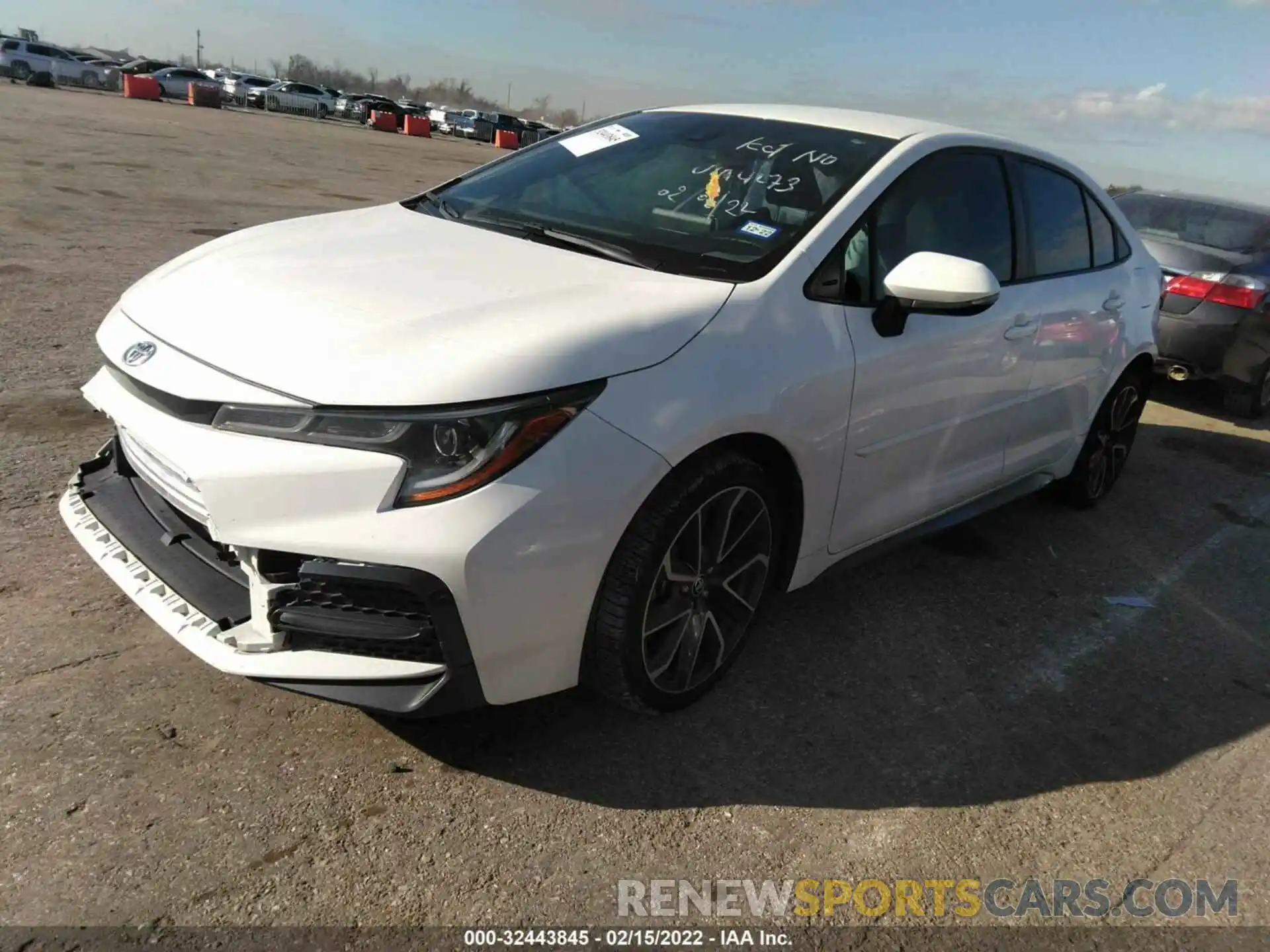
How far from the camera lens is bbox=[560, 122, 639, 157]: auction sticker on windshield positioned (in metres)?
3.72

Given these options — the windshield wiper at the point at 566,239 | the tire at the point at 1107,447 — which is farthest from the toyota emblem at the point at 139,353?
the tire at the point at 1107,447

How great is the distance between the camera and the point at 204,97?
134 feet

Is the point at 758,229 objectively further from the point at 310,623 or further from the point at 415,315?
the point at 310,623

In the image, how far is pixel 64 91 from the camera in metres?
37.4

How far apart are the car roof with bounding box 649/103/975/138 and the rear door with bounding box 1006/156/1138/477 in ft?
1.54

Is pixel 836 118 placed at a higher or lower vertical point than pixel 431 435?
higher

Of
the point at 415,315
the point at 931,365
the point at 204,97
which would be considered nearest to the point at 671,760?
the point at 415,315

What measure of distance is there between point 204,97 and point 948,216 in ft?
146

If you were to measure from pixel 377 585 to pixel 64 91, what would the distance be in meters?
43.7

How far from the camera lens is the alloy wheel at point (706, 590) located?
264cm

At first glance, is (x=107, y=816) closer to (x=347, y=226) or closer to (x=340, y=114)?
(x=347, y=226)

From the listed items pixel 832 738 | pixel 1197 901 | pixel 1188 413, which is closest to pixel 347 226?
pixel 832 738

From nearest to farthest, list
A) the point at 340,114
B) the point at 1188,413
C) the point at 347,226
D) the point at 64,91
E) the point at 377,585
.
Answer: the point at 377,585, the point at 347,226, the point at 1188,413, the point at 64,91, the point at 340,114

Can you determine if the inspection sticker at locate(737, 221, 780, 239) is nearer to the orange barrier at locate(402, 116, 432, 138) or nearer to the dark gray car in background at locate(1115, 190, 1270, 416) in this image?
the dark gray car in background at locate(1115, 190, 1270, 416)
